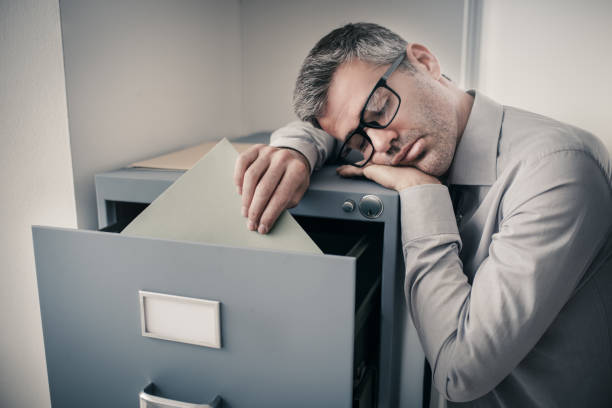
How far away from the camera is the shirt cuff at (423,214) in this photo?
22.9 inches

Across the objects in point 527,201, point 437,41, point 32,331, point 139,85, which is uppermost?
point 437,41

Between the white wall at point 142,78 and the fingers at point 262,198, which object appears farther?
the white wall at point 142,78

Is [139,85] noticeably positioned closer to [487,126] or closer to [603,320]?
[487,126]

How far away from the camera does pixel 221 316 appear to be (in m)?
0.47

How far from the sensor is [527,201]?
21.6 inches

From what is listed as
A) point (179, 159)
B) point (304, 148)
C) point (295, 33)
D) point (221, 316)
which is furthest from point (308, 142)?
point (295, 33)

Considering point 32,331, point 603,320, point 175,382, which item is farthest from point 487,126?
point 32,331

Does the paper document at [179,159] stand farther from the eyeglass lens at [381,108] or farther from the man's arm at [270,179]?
the eyeglass lens at [381,108]

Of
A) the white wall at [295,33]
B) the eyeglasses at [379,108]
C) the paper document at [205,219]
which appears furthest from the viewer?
the white wall at [295,33]

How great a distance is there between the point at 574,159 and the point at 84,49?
0.69 metres

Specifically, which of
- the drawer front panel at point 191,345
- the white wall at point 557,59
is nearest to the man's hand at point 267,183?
the drawer front panel at point 191,345

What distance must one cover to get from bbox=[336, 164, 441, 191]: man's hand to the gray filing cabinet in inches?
1.3

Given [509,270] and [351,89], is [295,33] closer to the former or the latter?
[351,89]

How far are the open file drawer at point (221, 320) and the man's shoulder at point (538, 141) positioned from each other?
1.02 ft
